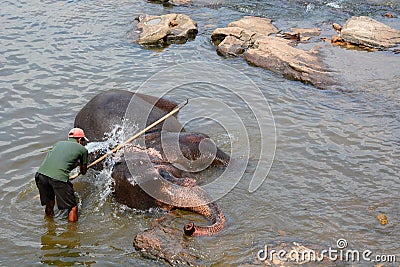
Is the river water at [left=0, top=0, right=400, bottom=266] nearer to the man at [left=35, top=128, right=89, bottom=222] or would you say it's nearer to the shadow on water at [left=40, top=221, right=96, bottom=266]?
the shadow on water at [left=40, top=221, right=96, bottom=266]

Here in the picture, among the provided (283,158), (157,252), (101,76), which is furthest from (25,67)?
(157,252)

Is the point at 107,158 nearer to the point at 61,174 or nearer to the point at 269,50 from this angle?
the point at 61,174

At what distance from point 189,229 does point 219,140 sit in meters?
3.25

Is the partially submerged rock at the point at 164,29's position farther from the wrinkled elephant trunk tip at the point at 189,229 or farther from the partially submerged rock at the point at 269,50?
the wrinkled elephant trunk tip at the point at 189,229

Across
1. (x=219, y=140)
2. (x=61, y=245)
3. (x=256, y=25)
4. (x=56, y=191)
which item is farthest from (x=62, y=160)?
(x=256, y=25)

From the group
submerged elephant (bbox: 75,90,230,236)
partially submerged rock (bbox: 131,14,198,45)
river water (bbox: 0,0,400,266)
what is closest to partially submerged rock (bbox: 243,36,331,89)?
river water (bbox: 0,0,400,266)

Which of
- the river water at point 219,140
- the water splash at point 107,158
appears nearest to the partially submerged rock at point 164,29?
the river water at point 219,140

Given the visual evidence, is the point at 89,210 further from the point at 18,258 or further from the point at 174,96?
the point at 174,96

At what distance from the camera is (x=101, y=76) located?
38.7 feet

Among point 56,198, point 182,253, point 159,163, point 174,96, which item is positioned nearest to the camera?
point 182,253

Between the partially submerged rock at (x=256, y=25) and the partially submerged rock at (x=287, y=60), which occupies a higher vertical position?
the partially submerged rock at (x=256, y=25)

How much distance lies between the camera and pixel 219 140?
30.1ft

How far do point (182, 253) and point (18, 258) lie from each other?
2.01 metres

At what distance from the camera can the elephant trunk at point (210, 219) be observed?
6177 mm
